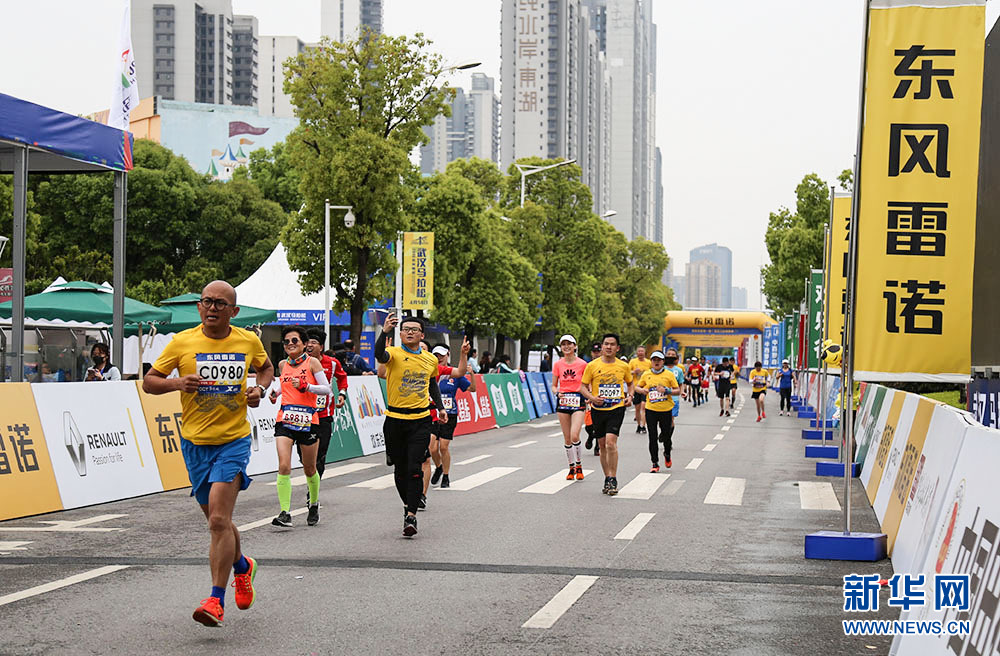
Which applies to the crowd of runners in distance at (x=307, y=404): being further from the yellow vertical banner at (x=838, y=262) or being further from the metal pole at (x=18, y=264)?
the yellow vertical banner at (x=838, y=262)

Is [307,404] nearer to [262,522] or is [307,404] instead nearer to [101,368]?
[262,522]

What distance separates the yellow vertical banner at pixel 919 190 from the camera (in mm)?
11453

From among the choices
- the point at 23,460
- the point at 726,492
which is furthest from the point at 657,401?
the point at 23,460

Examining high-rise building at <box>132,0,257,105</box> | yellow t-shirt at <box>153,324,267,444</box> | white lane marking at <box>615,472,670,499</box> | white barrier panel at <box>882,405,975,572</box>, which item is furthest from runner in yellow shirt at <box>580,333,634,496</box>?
high-rise building at <box>132,0,257,105</box>

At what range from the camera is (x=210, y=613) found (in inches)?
254

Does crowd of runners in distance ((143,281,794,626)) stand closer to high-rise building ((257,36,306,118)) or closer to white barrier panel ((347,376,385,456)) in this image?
white barrier panel ((347,376,385,456))

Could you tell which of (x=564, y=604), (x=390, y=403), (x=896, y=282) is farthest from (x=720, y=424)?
(x=564, y=604)

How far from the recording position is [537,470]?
56.5 feet

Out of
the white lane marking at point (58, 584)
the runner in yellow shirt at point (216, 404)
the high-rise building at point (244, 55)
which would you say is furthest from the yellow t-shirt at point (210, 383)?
the high-rise building at point (244, 55)

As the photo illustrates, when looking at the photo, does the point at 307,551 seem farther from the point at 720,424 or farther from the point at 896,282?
the point at 720,424

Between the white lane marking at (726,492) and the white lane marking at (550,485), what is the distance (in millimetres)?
1824

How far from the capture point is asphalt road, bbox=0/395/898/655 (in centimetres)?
644

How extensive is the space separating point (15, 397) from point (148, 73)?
162 metres

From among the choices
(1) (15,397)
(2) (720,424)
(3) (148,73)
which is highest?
(3) (148,73)
